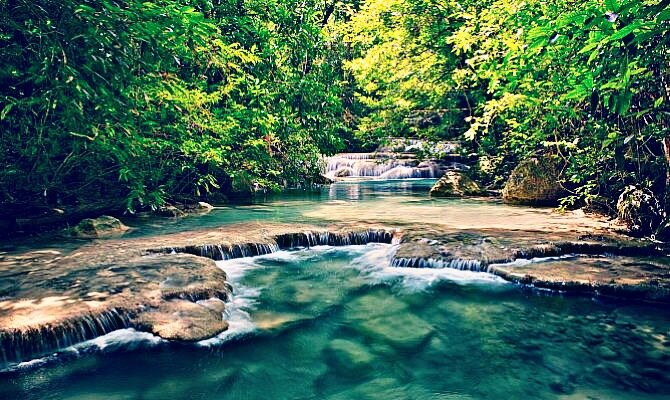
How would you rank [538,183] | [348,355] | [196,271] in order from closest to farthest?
[348,355], [196,271], [538,183]

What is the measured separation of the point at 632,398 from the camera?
3.97m

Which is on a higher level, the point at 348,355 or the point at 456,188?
the point at 456,188

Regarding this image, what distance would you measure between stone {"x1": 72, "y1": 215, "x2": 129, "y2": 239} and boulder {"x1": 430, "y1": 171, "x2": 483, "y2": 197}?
9.97 m

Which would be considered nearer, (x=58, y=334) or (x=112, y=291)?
(x=58, y=334)

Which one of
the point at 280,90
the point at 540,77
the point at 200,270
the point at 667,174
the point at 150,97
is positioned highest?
the point at 540,77

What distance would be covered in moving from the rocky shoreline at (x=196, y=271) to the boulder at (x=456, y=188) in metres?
6.75

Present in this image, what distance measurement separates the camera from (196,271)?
641 centimetres

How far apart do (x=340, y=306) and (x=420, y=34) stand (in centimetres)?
1262

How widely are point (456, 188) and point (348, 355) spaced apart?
473 inches

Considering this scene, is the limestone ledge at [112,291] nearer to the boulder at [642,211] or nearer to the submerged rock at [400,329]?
the submerged rock at [400,329]

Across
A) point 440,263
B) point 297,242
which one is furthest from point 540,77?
point 297,242

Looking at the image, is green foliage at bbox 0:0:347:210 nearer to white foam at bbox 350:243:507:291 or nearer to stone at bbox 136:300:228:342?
stone at bbox 136:300:228:342

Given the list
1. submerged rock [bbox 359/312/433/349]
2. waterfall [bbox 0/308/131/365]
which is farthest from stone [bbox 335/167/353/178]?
waterfall [bbox 0/308/131/365]

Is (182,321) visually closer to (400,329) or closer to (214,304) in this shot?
(214,304)
